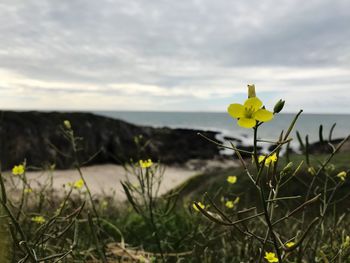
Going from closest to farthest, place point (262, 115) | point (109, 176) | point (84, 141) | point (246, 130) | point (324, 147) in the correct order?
point (262, 115)
point (324, 147)
point (109, 176)
point (84, 141)
point (246, 130)

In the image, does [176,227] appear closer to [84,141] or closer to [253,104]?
[253,104]

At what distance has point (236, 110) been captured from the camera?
0.87 metres

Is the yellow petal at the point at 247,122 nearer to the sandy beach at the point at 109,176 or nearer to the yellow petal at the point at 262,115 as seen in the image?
the yellow petal at the point at 262,115

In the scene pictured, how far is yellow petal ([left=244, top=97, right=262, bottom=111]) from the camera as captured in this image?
2.80ft

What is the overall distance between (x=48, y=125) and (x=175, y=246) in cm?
1341

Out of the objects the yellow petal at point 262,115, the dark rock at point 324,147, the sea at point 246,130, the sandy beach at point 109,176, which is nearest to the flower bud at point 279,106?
the yellow petal at point 262,115

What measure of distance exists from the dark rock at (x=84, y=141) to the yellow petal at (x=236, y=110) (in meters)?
8.38

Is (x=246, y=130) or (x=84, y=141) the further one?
(x=246, y=130)

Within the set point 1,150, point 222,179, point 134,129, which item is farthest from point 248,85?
point 134,129

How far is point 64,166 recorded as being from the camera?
13.8 meters

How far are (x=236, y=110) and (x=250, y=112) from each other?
30 mm

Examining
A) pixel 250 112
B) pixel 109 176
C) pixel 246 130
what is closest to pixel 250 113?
pixel 250 112

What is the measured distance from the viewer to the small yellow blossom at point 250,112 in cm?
84

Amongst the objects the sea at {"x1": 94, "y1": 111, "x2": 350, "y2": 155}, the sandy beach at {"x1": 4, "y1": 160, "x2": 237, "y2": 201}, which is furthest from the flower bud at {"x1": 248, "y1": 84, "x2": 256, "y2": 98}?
the sea at {"x1": 94, "y1": 111, "x2": 350, "y2": 155}
